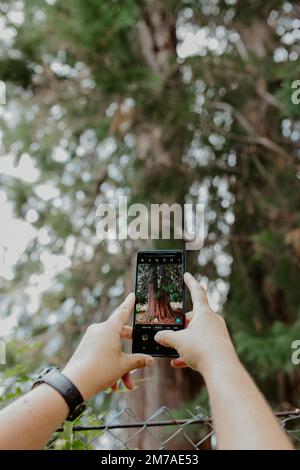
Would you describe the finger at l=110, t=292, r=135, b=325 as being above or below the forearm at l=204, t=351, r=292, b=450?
above

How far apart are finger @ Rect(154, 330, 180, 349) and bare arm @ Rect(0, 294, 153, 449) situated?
0.14 ft

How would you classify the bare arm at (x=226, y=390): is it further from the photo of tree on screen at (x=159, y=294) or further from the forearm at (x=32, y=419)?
the forearm at (x=32, y=419)

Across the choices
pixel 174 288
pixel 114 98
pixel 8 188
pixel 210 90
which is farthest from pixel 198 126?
pixel 174 288

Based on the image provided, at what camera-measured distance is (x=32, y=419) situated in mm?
651

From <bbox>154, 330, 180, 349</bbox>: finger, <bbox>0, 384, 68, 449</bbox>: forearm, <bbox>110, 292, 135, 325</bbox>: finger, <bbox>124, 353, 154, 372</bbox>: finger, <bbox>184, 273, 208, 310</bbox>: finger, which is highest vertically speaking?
<bbox>184, 273, 208, 310</bbox>: finger

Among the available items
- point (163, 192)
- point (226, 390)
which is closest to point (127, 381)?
point (226, 390)

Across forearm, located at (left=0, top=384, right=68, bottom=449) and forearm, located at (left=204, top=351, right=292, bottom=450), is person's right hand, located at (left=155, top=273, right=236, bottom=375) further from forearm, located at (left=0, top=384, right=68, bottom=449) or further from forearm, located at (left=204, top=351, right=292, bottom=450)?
forearm, located at (left=0, top=384, right=68, bottom=449)

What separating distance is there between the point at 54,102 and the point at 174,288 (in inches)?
119

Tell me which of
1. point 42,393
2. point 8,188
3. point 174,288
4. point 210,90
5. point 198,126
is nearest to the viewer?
point 42,393

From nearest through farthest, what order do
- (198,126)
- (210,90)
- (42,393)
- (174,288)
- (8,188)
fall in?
(42,393)
(174,288)
(198,126)
(210,90)
(8,188)

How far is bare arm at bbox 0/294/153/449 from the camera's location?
0.64 m

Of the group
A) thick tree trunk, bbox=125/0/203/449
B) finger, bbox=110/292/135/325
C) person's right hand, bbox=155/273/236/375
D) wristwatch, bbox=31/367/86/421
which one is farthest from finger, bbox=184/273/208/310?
thick tree trunk, bbox=125/0/203/449

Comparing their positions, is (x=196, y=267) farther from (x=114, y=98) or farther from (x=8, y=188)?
(x=8, y=188)

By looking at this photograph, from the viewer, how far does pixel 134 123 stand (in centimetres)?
354
